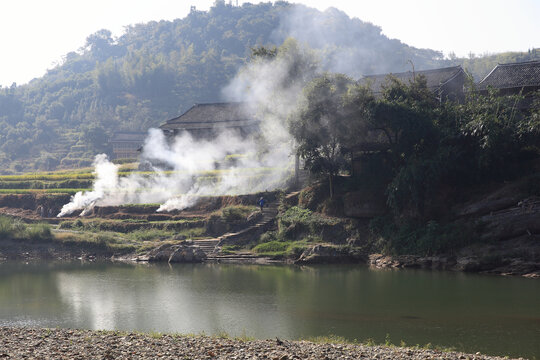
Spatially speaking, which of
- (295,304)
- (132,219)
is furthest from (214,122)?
(295,304)

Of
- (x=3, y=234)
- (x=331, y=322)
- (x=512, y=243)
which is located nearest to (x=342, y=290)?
(x=331, y=322)

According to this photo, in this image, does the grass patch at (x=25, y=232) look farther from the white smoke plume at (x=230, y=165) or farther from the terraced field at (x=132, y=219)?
the white smoke plume at (x=230, y=165)

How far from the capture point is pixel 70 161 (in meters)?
89.7

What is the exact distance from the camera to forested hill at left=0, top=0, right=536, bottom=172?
9900 centimetres

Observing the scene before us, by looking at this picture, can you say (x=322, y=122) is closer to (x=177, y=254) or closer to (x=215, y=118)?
(x=177, y=254)

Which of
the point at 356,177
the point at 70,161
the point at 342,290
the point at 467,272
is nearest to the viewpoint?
the point at 342,290

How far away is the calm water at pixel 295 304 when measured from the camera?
59.2 feet

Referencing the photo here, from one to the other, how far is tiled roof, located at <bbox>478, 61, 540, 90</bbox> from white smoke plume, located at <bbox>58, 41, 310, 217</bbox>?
1287cm

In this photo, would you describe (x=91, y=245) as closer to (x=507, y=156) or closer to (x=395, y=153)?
(x=395, y=153)

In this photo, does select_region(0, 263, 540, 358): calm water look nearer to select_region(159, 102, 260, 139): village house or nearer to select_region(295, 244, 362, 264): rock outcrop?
select_region(295, 244, 362, 264): rock outcrop

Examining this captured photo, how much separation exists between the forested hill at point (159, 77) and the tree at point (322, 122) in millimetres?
52515

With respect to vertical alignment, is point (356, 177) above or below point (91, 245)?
above

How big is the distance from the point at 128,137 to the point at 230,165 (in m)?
39.2

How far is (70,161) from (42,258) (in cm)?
5441
